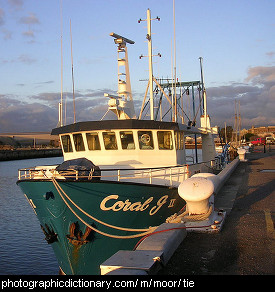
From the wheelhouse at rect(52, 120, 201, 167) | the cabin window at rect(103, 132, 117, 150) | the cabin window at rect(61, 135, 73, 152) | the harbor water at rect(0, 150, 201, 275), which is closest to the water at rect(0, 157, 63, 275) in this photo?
the harbor water at rect(0, 150, 201, 275)

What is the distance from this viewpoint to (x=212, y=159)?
75.2ft

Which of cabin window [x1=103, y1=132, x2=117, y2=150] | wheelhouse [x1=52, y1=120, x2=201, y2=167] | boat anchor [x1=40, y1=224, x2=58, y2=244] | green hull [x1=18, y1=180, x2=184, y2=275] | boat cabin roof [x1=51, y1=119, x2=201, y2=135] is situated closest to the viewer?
green hull [x1=18, y1=180, x2=184, y2=275]

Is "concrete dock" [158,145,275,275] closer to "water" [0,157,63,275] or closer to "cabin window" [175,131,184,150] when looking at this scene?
"cabin window" [175,131,184,150]

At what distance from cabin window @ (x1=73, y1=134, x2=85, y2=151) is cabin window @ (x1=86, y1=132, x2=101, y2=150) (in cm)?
33

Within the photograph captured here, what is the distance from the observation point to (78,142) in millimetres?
14617

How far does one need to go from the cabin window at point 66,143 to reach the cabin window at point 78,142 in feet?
1.09

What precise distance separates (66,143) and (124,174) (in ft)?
15.2


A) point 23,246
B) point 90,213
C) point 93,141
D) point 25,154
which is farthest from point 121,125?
point 25,154

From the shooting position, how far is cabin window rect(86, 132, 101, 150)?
559 inches

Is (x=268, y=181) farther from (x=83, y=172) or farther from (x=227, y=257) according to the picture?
(x=227, y=257)

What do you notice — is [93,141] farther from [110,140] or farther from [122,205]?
[122,205]
